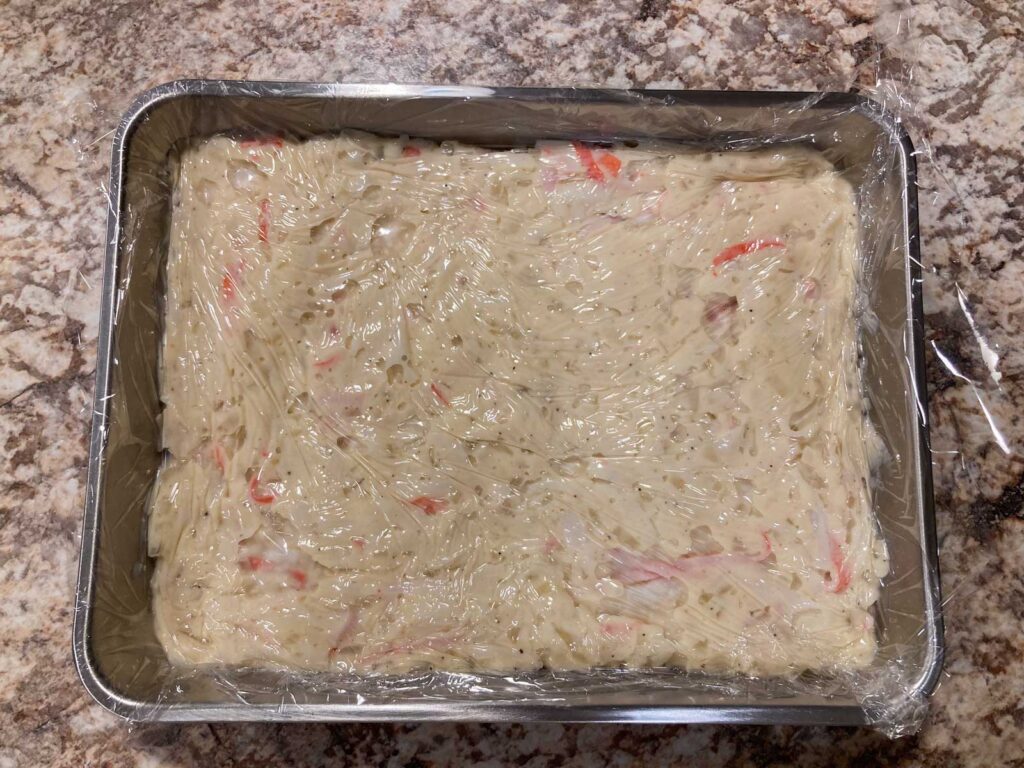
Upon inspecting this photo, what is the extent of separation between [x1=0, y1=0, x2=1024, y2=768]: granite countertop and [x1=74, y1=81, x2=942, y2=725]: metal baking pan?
0.50ft

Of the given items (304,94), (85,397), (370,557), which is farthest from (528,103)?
(85,397)

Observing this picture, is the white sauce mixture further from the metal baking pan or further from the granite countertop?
the granite countertop

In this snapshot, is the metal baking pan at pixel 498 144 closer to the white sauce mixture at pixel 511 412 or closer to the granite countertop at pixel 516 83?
the white sauce mixture at pixel 511 412

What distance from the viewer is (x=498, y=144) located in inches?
47.9

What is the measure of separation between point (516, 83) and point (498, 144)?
165 millimetres

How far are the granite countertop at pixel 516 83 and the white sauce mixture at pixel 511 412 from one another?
0.17 metres

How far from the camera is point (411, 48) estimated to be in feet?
4.31

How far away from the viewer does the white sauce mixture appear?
1062 millimetres

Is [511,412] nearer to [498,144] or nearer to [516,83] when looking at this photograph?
[498,144]

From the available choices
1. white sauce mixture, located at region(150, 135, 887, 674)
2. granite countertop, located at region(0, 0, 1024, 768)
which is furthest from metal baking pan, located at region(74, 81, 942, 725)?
granite countertop, located at region(0, 0, 1024, 768)

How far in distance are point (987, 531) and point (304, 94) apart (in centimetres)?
131

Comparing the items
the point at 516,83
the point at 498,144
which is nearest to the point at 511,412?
the point at 498,144

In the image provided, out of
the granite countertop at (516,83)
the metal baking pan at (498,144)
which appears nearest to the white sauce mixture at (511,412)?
the metal baking pan at (498,144)

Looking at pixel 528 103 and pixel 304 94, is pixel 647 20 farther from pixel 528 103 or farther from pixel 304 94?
pixel 304 94
